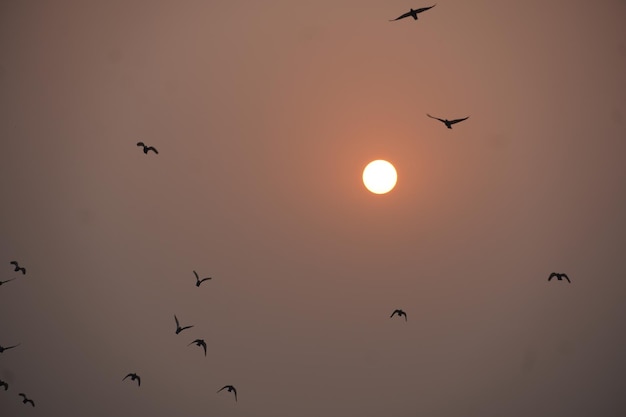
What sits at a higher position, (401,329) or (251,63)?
(251,63)

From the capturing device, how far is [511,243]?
35.2m

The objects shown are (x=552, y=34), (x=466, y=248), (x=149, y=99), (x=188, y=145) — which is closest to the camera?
(x=552, y=34)

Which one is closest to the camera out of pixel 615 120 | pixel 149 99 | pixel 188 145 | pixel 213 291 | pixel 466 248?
pixel 615 120

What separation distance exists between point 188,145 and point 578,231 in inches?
735

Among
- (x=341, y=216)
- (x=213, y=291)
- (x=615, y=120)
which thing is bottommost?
(x=213, y=291)

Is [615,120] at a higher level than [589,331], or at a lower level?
higher

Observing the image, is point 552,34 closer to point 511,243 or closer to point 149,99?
point 511,243

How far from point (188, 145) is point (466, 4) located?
14027 mm

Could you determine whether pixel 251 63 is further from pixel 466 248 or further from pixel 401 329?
pixel 401 329

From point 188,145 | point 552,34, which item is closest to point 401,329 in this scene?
point 188,145

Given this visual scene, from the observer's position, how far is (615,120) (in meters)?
29.7

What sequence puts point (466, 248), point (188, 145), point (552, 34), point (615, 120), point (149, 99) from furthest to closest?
point (466, 248) → point (188, 145) → point (149, 99) → point (615, 120) → point (552, 34)

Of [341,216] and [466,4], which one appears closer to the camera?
[466,4]

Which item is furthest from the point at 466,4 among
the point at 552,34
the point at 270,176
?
the point at 270,176
